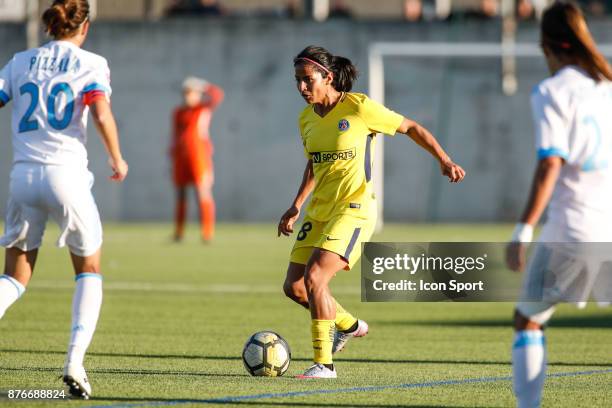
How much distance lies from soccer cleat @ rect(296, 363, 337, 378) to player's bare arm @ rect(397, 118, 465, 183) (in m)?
1.33

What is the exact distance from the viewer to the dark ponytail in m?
6.56

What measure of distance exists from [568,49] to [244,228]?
835 inches

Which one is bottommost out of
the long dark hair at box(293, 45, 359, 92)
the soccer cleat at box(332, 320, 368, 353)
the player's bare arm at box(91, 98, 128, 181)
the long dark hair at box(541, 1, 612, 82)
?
the soccer cleat at box(332, 320, 368, 353)

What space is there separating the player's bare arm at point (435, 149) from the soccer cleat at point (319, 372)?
4.38 ft

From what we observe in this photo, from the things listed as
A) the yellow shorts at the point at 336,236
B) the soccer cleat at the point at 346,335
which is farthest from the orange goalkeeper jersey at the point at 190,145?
the yellow shorts at the point at 336,236

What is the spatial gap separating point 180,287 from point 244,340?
4.70 metres

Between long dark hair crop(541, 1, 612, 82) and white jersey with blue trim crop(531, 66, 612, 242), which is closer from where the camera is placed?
white jersey with blue trim crop(531, 66, 612, 242)

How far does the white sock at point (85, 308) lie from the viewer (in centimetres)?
653

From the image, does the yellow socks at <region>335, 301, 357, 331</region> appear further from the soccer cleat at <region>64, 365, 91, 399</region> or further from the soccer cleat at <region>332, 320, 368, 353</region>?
the soccer cleat at <region>64, 365, 91, 399</region>

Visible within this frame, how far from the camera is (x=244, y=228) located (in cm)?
2675

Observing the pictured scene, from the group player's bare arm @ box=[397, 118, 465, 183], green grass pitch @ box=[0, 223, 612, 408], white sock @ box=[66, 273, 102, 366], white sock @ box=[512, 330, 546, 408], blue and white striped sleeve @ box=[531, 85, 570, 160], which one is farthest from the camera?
player's bare arm @ box=[397, 118, 465, 183]

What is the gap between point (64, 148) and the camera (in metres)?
6.52

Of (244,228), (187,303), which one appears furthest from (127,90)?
(187,303)

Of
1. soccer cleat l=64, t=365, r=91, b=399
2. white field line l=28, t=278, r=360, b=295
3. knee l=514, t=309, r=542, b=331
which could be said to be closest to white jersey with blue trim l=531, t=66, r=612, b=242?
knee l=514, t=309, r=542, b=331
